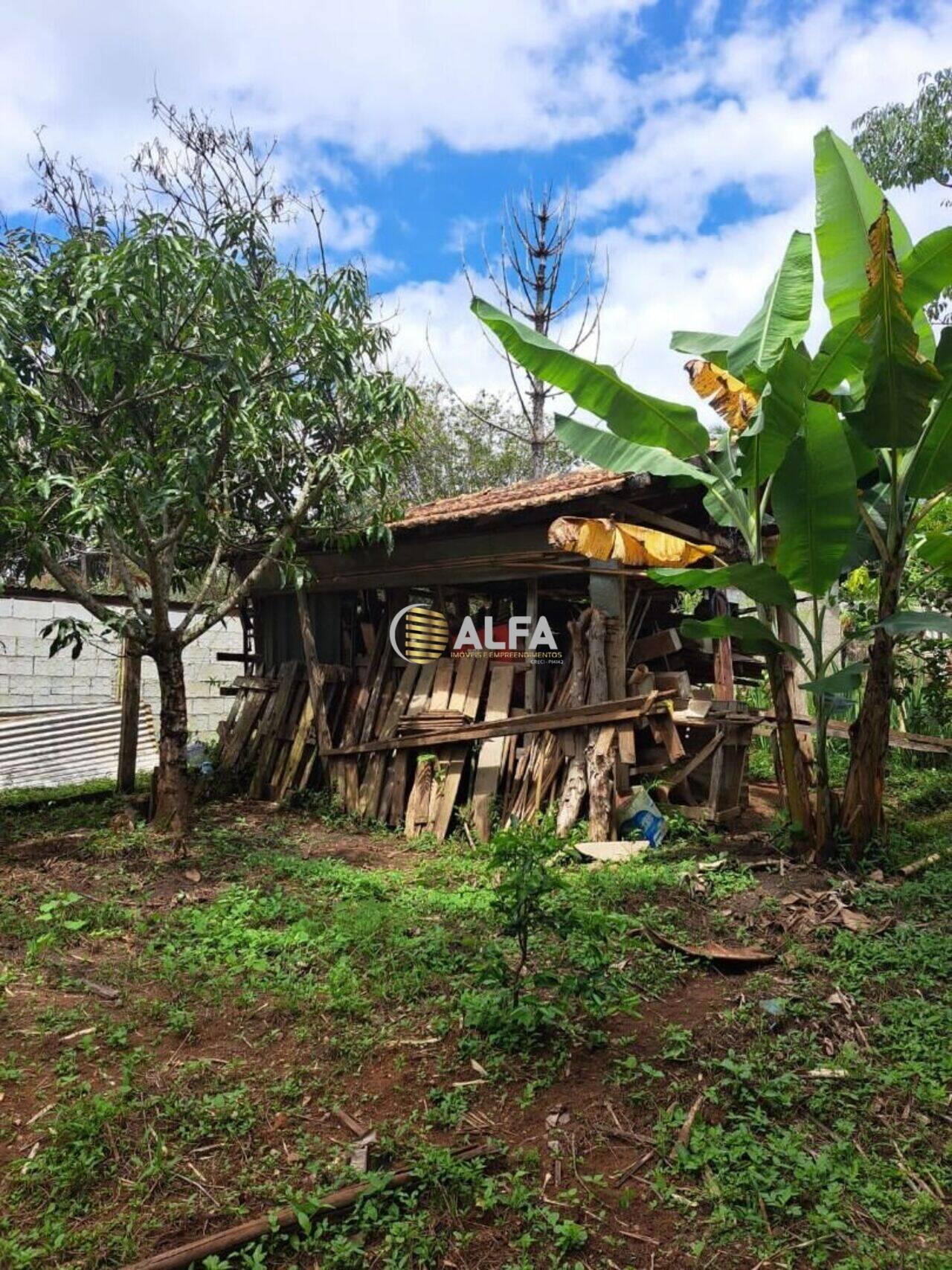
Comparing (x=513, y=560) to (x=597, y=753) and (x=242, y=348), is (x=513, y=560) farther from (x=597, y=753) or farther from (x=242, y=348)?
(x=242, y=348)

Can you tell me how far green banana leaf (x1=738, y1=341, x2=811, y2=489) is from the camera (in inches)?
191

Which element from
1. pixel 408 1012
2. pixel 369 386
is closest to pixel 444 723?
pixel 369 386

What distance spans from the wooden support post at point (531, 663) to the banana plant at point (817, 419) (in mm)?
2142

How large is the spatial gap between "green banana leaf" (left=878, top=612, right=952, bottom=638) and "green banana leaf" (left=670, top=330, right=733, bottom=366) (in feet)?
6.82

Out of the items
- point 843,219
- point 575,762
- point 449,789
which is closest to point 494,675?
point 449,789

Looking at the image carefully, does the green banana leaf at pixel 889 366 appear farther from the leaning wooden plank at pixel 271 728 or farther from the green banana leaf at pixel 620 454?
the leaning wooden plank at pixel 271 728

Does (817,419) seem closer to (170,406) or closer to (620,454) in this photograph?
(620,454)

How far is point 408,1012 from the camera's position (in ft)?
12.7

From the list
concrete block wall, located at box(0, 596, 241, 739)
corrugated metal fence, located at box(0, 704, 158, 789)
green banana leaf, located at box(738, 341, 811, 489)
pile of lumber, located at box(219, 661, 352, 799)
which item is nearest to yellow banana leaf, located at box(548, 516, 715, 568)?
green banana leaf, located at box(738, 341, 811, 489)

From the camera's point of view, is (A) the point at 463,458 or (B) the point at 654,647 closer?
(B) the point at 654,647

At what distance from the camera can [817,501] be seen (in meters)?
5.04

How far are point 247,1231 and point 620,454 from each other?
191 inches

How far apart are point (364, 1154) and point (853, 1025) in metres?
2.24

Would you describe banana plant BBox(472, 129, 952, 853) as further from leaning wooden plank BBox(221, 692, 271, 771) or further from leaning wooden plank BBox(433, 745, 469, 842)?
leaning wooden plank BBox(221, 692, 271, 771)
